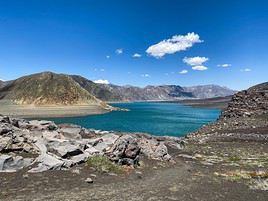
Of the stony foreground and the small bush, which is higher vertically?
the stony foreground

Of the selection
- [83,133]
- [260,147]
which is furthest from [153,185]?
[260,147]

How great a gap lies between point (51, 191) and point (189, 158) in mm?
15009

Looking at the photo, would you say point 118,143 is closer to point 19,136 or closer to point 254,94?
point 19,136

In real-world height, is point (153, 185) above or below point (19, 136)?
below

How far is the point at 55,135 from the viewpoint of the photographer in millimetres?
27703

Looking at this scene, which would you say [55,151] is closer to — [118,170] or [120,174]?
[118,170]

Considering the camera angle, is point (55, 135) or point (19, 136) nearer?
point (19, 136)

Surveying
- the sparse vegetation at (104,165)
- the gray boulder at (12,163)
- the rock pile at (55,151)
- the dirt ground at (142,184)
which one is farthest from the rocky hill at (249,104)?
the gray boulder at (12,163)

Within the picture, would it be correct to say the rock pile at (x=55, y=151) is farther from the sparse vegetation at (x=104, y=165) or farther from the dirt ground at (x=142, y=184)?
the dirt ground at (x=142, y=184)

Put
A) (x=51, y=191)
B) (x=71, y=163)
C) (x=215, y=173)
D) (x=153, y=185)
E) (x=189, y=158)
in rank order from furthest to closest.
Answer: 1. (x=189, y=158)
2. (x=215, y=173)
3. (x=71, y=163)
4. (x=153, y=185)
5. (x=51, y=191)

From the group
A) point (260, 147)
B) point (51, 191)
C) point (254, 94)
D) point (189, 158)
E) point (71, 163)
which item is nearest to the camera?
point (51, 191)

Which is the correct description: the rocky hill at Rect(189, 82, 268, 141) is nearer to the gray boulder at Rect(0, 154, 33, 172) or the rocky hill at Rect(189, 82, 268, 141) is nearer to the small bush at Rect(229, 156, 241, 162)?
the small bush at Rect(229, 156, 241, 162)

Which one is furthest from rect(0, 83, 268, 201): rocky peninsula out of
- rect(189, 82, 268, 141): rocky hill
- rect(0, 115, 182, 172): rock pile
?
rect(189, 82, 268, 141): rocky hill

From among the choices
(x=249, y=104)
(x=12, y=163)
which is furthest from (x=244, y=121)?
(x=12, y=163)
